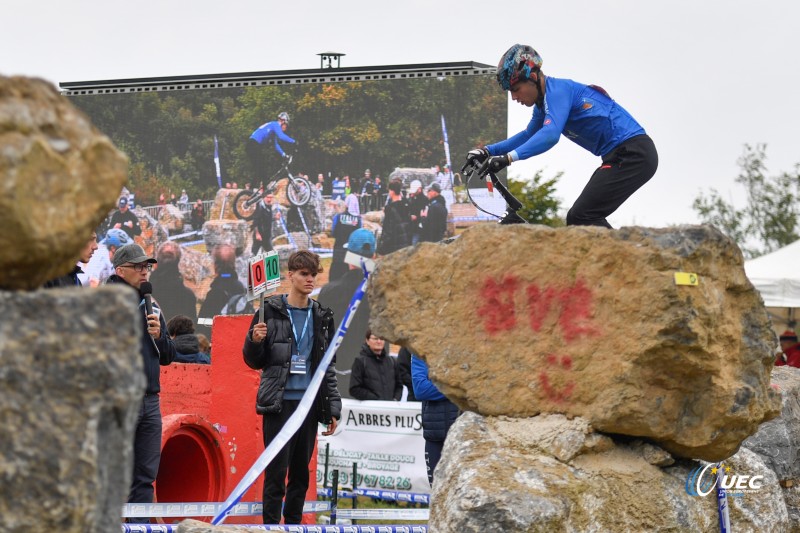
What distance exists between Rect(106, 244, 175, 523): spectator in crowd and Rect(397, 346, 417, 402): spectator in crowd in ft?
9.61

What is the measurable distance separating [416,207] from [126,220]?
21.1ft

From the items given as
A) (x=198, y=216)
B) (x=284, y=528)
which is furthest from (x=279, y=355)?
(x=198, y=216)

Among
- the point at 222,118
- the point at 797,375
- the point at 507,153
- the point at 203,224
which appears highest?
the point at 222,118

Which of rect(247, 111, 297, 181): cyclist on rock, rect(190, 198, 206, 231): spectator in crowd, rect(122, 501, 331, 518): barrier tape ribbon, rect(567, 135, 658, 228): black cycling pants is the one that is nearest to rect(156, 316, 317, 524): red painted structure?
rect(122, 501, 331, 518): barrier tape ribbon

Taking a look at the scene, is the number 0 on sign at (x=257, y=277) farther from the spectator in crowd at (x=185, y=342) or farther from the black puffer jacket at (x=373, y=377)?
the black puffer jacket at (x=373, y=377)

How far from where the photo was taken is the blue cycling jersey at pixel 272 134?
21984 millimetres

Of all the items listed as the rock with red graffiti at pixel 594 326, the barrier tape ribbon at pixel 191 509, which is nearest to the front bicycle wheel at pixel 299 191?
the barrier tape ribbon at pixel 191 509

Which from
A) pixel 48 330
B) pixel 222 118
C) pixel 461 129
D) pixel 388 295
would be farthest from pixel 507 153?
pixel 222 118

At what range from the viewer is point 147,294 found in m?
6.90

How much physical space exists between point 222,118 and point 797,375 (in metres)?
16.3

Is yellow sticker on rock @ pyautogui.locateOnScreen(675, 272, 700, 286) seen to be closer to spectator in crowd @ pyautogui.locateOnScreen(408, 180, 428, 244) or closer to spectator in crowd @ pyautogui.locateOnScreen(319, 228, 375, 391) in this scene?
spectator in crowd @ pyautogui.locateOnScreen(319, 228, 375, 391)

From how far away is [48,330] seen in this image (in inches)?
90.8

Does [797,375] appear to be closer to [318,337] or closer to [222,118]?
[318,337]

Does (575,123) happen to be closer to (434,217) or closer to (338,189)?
(434,217)
